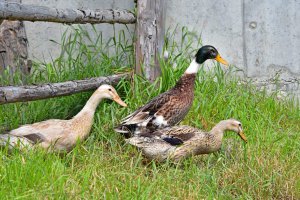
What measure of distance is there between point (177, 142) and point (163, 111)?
0.43 meters

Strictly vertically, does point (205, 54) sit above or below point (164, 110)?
above

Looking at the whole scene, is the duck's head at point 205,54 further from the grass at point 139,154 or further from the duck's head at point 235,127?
the duck's head at point 235,127

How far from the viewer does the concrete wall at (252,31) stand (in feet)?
26.1

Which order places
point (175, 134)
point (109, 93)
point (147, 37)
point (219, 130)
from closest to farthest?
point (175, 134)
point (219, 130)
point (109, 93)
point (147, 37)

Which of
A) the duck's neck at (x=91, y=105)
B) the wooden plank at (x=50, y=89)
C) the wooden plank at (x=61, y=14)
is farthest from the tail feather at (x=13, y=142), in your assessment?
the wooden plank at (x=61, y=14)

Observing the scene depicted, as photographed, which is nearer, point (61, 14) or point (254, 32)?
point (61, 14)

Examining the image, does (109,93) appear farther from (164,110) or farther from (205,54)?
(205,54)

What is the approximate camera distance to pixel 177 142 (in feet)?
20.7

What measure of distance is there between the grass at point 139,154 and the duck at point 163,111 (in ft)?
0.55

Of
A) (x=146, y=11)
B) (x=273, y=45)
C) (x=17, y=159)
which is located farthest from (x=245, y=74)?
(x=17, y=159)

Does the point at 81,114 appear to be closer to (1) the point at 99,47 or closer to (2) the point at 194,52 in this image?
(1) the point at 99,47

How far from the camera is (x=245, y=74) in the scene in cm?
812

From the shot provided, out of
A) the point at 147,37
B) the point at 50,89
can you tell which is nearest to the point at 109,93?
the point at 50,89

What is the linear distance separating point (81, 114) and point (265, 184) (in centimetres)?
171
